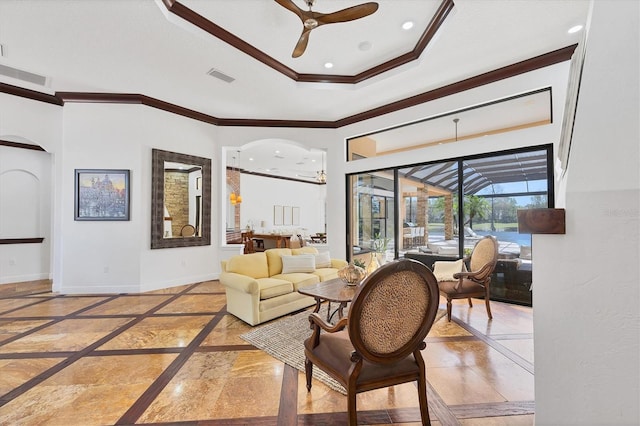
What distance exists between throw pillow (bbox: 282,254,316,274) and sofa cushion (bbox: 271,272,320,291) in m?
0.09

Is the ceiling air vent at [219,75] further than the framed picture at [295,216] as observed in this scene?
No

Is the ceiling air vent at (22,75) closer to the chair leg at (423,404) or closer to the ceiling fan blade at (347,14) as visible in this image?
the ceiling fan blade at (347,14)

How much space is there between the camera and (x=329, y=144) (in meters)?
6.11

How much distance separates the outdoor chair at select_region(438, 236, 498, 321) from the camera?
11.3ft

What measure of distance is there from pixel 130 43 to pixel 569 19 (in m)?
5.02

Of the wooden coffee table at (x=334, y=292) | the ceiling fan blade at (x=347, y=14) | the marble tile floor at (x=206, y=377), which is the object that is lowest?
the marble tile floor at (x=206, y=377)

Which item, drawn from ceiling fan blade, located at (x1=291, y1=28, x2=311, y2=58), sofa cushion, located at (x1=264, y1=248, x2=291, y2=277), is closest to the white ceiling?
ceiling fan blade, located at (x1=291, y1=28, x2=311, y2=58)

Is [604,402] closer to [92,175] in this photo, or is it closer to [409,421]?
[409,421]

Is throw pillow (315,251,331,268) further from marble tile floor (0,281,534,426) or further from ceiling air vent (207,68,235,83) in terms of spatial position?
ceiling air vent (207,68,235,83)

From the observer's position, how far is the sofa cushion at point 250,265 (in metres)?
3.79

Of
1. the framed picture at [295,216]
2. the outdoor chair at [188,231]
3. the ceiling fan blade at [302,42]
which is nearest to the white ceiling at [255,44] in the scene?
the ceiling fan blade at [302,42]

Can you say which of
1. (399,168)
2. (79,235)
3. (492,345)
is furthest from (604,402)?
(79,235)

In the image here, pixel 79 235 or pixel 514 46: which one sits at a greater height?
pixel 514 46

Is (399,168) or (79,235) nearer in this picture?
(79,235)
